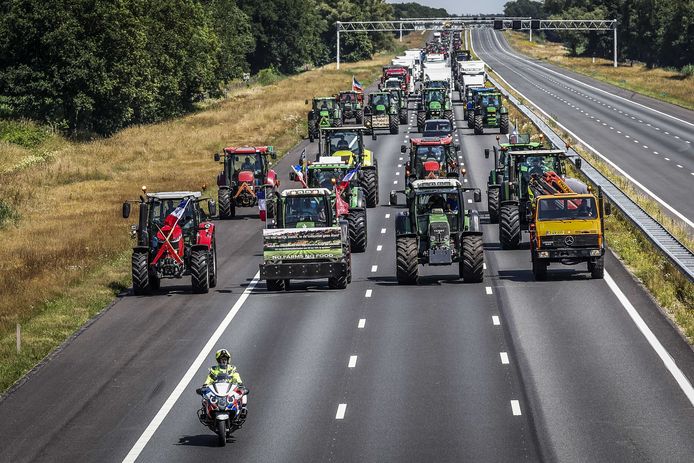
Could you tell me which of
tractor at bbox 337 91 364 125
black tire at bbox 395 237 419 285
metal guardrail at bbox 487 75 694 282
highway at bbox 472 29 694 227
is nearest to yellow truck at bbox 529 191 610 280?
metal guardrail at bbox 487 75 694 282

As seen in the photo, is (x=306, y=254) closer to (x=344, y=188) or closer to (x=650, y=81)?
(x=344, y=188)

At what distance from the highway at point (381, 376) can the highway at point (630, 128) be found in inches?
762

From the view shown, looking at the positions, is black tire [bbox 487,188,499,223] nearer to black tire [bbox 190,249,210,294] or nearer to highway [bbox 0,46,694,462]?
highway [bbox 0,46,694,462]

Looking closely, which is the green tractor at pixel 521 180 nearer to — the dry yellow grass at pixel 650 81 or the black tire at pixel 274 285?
the black tire at pixel 274 285

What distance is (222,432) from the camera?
22.9m

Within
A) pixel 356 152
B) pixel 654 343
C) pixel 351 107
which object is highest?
pixel 356 152

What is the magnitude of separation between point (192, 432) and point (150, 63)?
3321 inches

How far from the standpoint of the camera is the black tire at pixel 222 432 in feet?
74.8

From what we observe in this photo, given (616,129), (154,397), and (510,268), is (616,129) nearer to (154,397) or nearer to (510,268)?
(510,268)

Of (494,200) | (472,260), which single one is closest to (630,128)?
(494,200)

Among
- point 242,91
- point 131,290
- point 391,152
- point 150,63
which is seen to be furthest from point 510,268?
point 242,91

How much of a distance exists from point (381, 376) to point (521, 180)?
1985cm

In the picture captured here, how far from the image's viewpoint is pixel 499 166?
53.6 m

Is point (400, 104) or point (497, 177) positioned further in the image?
point (400, 104)
